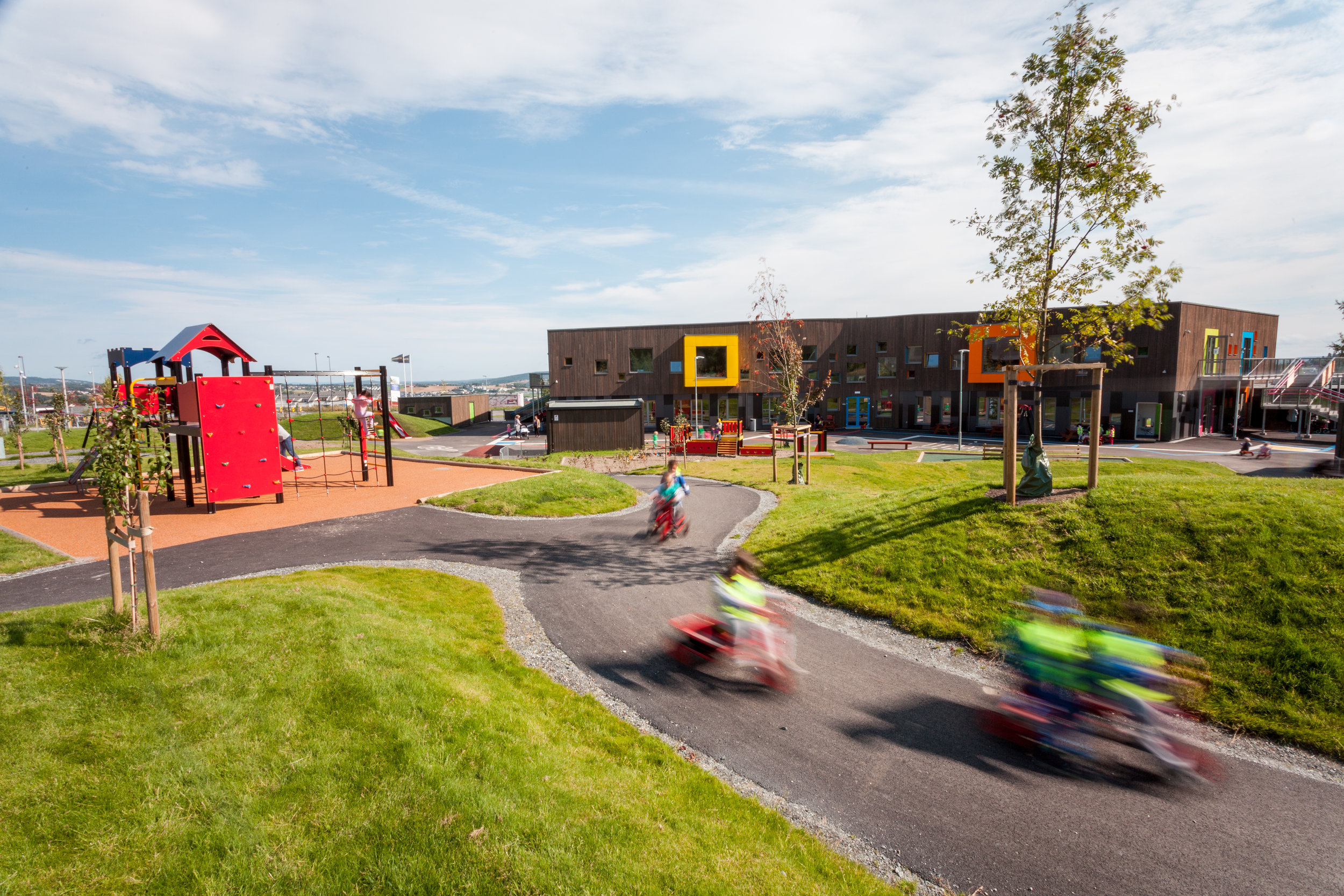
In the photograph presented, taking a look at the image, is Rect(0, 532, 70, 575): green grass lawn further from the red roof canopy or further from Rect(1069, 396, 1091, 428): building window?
Rect(1069, 396, 1091, 428): building window

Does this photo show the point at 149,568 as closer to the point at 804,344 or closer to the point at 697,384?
the point at 697,384

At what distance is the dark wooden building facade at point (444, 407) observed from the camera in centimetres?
7012

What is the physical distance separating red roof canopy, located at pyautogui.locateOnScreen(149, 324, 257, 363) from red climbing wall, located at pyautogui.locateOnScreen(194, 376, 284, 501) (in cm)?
198

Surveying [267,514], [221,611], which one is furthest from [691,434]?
[221,611]

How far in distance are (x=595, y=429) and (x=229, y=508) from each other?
20639 millimetres

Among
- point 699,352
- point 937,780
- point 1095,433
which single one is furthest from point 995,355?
point 937,780

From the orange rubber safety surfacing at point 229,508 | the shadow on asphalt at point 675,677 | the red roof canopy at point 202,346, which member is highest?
the red roof canopy at point 202,346

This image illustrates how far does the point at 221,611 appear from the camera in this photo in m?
8.66

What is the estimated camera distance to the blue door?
53875mm

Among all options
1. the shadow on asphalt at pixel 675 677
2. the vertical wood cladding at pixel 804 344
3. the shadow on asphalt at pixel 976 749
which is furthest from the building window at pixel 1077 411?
the shadow on asphalt at pixel 675 677

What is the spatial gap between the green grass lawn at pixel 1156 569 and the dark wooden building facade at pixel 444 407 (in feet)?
205

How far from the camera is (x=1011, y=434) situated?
472 inches

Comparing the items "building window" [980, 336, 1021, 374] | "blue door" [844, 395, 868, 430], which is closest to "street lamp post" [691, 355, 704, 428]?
"blue door" [844, 395, 868, 430]

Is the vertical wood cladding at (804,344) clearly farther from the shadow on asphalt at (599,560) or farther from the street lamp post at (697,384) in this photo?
the shadow on asphalt at (599,560)
